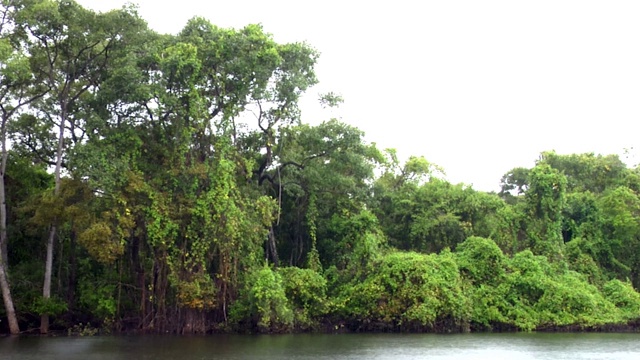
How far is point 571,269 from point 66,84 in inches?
869

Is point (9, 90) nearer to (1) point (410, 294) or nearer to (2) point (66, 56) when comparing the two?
(2) point (66, 56)

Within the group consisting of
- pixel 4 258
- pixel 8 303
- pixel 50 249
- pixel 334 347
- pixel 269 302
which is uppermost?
pixel 50 249

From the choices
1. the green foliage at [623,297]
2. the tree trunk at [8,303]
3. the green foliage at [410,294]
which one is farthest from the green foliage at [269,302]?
the green foliage at [623,297]

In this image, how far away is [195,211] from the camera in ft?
78.7

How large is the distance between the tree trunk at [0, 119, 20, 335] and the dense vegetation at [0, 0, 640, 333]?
0.05 m

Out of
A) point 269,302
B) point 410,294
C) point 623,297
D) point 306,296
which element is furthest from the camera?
point 623,297

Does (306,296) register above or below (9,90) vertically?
below

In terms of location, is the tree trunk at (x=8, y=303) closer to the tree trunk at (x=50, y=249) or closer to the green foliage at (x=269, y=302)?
the tree trunk at (x=50, y=249)

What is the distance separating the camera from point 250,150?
28.0 meters

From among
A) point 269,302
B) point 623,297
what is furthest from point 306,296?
point 623,297

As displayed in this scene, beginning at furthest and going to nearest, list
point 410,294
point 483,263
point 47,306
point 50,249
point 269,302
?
point 483,263 → point 50,249 → point 410,294 → point 47,306 → point 269,302

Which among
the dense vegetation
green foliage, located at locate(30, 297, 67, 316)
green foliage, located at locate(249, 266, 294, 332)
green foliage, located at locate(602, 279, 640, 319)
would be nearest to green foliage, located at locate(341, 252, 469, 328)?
the dense vegetation

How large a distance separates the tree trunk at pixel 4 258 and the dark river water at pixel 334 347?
1.99 m

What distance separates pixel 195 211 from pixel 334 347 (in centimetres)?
806
